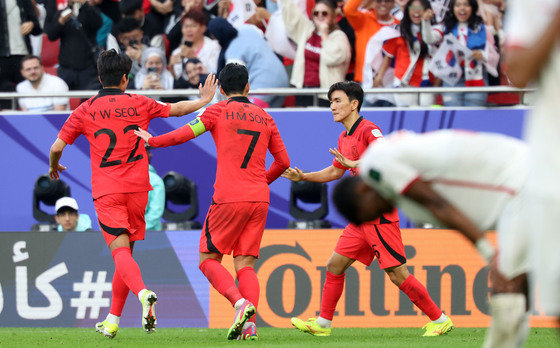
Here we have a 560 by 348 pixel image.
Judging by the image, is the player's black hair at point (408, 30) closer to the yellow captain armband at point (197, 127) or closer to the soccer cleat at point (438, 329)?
the soccer cleat at point (438, 329)

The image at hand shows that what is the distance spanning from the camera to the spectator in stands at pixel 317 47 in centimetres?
1216

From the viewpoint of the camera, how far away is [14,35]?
44.5 feet

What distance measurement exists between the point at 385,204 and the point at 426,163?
326mm

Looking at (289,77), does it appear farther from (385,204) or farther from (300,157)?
(385,204)

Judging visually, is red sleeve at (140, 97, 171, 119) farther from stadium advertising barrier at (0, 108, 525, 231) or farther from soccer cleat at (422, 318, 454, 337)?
stadium advertising barrier at (0, 108, 525, 231)

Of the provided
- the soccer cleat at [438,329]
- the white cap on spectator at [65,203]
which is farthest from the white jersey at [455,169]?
the white cap on spectator at [65,203]

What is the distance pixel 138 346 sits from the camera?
7.88m

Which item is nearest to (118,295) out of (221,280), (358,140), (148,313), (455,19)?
(148,313)

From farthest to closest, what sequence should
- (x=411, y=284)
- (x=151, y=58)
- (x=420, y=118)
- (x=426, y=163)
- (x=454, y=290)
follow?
(x=151, y=58) < (x=420, y=118) < (x=454, y=290) < (x=411, y=284) < (x=426, y=163)

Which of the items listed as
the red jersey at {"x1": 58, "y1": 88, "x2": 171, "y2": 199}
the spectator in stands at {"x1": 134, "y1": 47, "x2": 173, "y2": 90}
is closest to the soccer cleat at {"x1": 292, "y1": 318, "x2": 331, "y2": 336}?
the red jersey at {"x1": 58, "y1": 88, "x2": 171, "y2": 199}

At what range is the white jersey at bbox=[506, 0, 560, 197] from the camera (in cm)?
357

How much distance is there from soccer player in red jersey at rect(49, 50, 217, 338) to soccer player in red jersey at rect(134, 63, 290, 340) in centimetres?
29

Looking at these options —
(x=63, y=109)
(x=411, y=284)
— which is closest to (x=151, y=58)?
(x=63, y=109)

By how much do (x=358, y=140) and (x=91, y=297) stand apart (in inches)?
150
